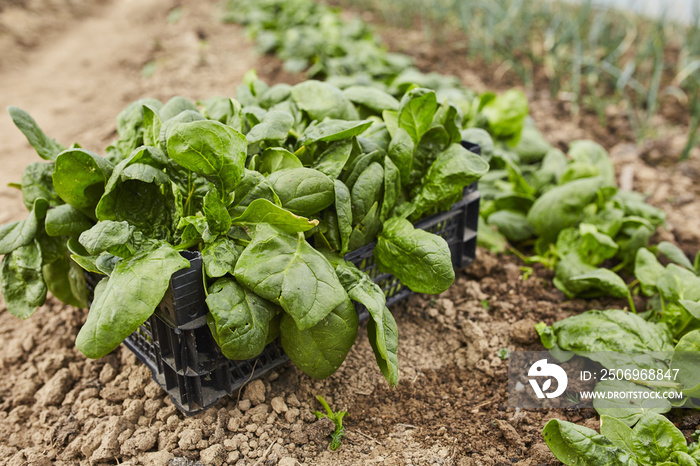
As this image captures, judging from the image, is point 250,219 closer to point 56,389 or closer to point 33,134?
point 33,134

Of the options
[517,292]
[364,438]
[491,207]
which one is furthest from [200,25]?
[364,438]

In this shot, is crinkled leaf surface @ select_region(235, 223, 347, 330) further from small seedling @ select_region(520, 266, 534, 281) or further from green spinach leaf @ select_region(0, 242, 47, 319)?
small seedling @ select_region(520, 266, 534, 281)

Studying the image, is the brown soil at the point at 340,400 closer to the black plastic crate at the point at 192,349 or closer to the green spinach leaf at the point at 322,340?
the black plastic crate at the point at 192,349

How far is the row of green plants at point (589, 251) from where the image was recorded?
5.16 feet

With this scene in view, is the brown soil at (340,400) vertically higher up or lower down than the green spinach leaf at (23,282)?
lower down

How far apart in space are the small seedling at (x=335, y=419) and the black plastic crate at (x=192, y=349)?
0.20m

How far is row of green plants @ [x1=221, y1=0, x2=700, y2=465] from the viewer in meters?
1.57

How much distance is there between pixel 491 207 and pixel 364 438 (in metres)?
1.41

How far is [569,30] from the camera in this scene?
12.4ft

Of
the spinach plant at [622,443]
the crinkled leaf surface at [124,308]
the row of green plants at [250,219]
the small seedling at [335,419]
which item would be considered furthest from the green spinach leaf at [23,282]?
the spinach plant at [622,443]

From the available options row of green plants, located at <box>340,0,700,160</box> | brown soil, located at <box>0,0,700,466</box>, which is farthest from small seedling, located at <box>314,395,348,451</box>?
row of green plants, located at <box>340,0,700,160</box>

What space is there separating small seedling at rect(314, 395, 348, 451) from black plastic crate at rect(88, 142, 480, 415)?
20 centimetres

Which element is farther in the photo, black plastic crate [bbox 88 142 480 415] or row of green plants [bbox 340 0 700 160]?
row of green plants [bbox 340 0 700 160]

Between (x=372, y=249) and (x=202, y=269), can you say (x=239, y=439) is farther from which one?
(x=372, y=249)
